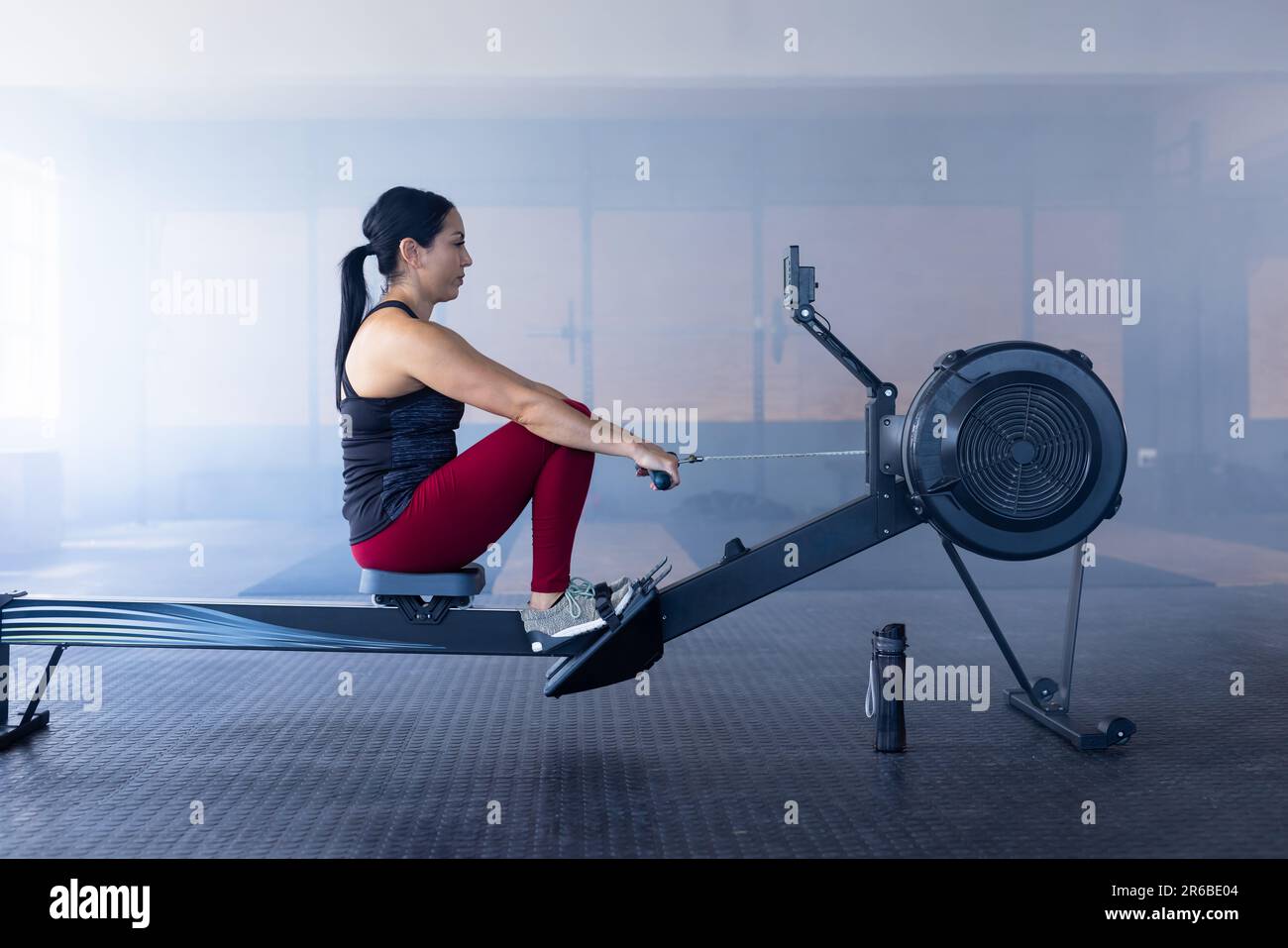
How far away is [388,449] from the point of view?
2322mm

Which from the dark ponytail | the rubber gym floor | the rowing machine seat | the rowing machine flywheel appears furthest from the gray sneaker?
the rowing machine flywheel

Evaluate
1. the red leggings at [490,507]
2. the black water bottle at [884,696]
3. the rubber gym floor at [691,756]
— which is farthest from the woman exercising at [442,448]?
the black water bottle at [884,696]

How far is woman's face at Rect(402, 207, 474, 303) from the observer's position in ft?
7.92

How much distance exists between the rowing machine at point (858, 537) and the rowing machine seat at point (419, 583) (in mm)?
27

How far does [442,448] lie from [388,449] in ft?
0.37

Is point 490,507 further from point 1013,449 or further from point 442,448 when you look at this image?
point 1013,449

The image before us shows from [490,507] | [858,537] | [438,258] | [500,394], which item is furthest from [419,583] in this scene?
[858,537]

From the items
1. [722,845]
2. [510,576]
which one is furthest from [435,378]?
[510,576]

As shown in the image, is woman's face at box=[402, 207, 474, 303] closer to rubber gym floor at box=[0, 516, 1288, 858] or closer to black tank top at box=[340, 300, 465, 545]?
black tank top at box=[340, 300, 465, 545]

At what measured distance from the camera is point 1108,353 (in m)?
7.14

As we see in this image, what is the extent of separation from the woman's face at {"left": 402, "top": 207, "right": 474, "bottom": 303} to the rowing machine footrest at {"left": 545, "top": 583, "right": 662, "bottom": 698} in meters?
0.80
